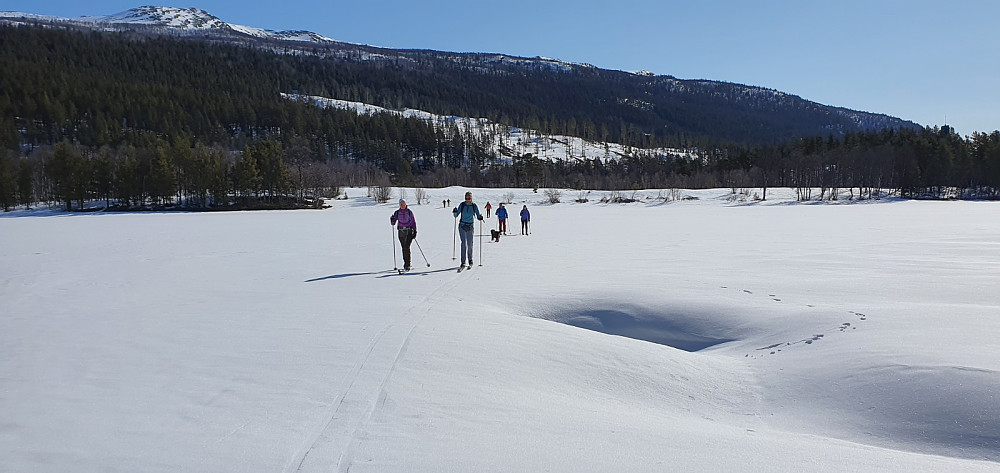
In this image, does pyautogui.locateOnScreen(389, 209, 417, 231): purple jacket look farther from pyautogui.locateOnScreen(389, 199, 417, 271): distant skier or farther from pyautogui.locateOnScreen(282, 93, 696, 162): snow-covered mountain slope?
pyautogui.locateOnScreen(282, 93, 696, 162): snow-covered mountain slope

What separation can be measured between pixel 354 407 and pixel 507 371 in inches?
65.0

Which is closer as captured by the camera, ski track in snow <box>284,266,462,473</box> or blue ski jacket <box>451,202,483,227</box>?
ski track in snow <box>284,266,462,473</box>

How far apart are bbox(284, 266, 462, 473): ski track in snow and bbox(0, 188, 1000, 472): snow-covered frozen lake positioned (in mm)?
26

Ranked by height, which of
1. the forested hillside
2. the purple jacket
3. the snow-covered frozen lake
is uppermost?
the forested hillside

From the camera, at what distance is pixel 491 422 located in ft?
13.5

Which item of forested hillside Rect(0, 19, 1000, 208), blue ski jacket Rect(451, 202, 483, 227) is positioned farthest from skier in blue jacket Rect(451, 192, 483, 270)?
forested hillside Rect(0, 19, 1000, 208)

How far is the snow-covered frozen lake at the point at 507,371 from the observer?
12.0 feet

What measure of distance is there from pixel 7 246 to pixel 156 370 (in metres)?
21.2

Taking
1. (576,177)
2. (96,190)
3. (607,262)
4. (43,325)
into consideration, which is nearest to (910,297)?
(607,262)

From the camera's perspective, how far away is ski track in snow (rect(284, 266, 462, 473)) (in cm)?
350

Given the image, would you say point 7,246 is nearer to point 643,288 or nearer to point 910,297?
point 643,288

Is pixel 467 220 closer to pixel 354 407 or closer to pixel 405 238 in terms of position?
pixel 405 238

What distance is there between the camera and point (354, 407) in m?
4.38

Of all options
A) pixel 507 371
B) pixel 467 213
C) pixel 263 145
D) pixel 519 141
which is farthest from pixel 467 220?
pixel 519 141
